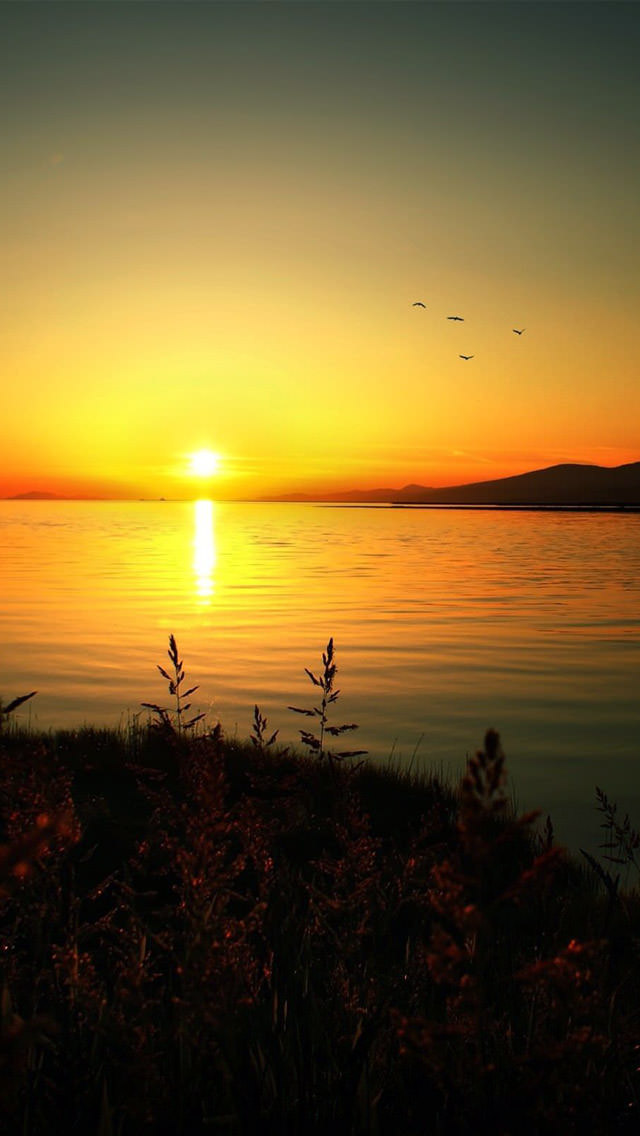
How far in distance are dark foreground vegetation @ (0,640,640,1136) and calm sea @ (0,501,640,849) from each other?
20.0 feet

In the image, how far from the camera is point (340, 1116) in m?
3.00

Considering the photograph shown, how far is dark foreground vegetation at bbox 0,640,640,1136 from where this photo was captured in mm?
1701

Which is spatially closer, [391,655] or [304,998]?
[304,998]

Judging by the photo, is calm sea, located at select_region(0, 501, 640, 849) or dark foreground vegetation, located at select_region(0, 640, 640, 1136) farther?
calm sea, located at select_region(0, 501, 640, 849)

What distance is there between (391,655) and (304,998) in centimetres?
1899

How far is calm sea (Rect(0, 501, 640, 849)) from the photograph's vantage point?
1455 cm

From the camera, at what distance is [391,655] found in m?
22.7

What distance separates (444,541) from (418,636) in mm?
55234

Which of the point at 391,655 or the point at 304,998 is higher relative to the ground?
the point at 304,998

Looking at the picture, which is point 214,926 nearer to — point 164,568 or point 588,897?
point 588,897

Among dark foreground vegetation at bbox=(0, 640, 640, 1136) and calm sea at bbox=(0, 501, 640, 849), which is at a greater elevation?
dark foreground vegetation at bbox=(0, 640, 640, 1136)

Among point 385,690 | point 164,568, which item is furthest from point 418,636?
point 164,568

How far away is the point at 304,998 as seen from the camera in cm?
384

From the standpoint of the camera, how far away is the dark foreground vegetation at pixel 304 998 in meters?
1.70
